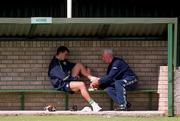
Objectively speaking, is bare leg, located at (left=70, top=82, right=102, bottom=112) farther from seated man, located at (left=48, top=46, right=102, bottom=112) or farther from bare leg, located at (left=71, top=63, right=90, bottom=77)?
bare leg, located at (left=71, top=63, right=90, bottom=77)

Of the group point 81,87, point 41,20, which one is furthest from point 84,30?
point 41,20

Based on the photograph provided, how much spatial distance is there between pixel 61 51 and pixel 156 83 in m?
1.99

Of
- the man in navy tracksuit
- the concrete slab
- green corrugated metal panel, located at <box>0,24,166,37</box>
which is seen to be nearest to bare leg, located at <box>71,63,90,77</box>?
the man in navy tracksuit

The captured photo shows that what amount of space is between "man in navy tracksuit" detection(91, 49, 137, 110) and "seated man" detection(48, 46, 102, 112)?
324 millimetres

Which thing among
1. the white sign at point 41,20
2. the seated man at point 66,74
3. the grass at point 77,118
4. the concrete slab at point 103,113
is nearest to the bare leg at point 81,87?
the seated man at point 66,74

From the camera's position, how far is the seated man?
12.3 m

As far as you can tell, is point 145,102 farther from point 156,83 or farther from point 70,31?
point 70,31

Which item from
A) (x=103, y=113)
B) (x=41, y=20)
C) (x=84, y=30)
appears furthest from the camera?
(x=84, y=30)

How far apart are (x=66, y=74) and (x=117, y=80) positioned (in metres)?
1.01

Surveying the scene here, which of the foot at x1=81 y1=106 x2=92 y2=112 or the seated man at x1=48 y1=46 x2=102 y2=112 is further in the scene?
the seated man at x1=48 y1=46 x2=102 y2=112

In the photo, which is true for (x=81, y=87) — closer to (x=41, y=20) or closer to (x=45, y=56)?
(x=45, y=56)

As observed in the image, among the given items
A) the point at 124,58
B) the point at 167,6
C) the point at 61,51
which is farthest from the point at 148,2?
the point at 61,51

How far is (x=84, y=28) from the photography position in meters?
12.8

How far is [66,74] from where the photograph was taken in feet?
41.2
